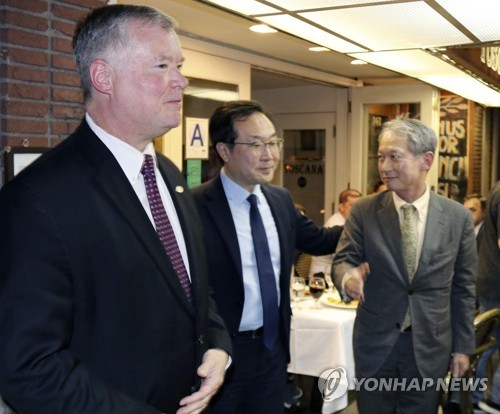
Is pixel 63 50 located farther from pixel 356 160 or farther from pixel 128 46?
pixel 356 160

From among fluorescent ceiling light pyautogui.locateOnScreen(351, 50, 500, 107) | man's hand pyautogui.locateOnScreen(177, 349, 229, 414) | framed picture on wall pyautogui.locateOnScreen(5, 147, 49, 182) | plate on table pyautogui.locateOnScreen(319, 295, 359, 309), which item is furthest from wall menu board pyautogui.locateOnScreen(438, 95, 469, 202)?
man's hand pyautogui.locateOnScreen(177, 349, 229, 414)

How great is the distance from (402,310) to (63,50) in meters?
1.94

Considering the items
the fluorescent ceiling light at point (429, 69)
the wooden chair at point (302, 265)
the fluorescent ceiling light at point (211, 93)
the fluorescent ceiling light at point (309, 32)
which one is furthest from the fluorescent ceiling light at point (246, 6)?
the wooden chair at point (302, 265)

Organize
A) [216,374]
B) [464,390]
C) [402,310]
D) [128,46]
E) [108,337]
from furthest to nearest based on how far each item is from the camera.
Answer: [464,390] < [402,310] < [216,374] < [128,46] < [108,337]

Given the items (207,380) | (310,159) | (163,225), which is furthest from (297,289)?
(310,159)

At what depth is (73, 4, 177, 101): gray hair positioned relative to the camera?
1402 millimetres

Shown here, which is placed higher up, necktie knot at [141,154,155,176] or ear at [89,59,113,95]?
ear at [89,59,113,95]

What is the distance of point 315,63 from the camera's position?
6.23m

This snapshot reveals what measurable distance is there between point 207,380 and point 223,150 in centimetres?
128

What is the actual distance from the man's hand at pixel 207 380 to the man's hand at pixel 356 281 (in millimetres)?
896

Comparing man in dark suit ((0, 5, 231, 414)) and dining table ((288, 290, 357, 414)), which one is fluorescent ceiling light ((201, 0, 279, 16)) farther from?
dining table ((288, 290, 357, 414))

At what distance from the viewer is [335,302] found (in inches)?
152

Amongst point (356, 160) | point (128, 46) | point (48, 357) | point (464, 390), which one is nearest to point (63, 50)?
point (128, 46)

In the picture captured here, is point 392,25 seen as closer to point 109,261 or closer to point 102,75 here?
point 102,75
